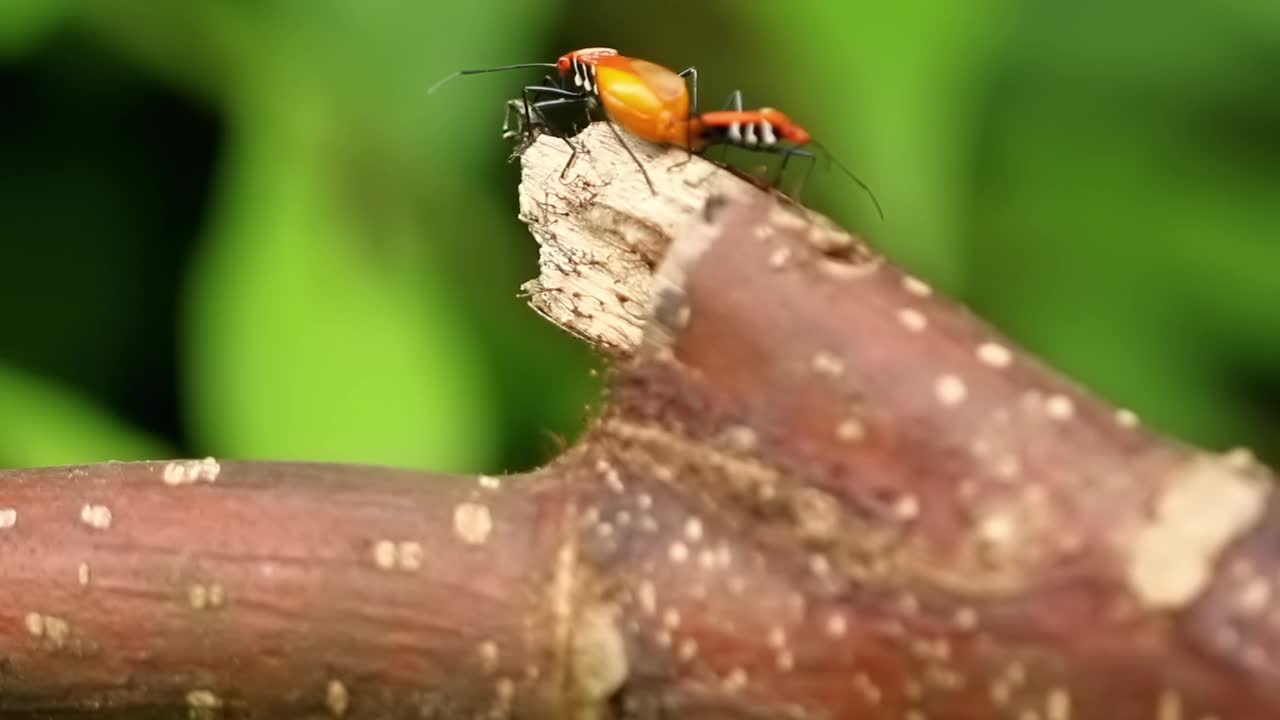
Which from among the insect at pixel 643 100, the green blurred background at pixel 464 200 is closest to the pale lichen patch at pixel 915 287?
the insect at pixel 643 100

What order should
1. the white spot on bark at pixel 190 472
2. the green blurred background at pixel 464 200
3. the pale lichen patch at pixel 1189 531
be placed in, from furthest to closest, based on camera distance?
the green blurred background at pixel 464 200, the white spot on bark at pixel 190 472, the pale lichen patch at pixel 1189 531

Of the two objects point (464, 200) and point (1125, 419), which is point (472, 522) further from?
point (464, 200)

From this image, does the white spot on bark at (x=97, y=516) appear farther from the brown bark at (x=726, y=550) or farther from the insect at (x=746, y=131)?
the insect at (x=746, y=131)

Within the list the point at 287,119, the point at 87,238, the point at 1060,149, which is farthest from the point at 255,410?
the point at 1060,149

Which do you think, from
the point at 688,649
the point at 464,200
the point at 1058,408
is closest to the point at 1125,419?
the point at 1058,408

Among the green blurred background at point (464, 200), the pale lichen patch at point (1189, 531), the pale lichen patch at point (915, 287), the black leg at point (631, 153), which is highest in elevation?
the black leg at point (631, 153)

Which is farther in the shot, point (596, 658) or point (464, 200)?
point (464, 200)
